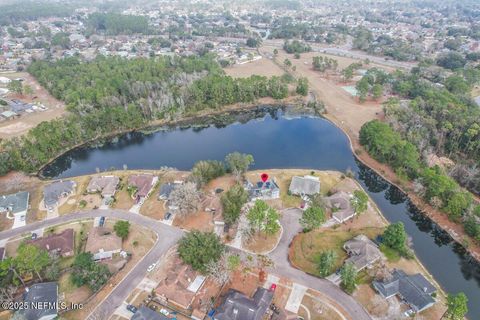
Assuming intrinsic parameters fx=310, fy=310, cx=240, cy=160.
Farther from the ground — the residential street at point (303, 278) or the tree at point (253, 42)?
the tree at point (253, 42)

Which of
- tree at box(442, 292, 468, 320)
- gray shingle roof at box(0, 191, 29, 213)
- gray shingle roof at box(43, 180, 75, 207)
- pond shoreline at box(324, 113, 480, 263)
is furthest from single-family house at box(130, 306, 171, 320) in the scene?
pond shoreline at box(324, 113, 480, 263)

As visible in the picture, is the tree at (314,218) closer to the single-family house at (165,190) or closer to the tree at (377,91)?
the single-family house at (165,190)

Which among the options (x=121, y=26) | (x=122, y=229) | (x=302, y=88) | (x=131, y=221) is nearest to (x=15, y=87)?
(x=131, y=221)

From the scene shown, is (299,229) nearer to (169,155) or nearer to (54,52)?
(169,155)

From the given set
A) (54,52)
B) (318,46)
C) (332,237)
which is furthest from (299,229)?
(54,52)

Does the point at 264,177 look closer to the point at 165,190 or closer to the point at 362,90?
the point at 165,190

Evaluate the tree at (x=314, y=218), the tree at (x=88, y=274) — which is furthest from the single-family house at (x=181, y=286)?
the tree at (x=314, y=218)

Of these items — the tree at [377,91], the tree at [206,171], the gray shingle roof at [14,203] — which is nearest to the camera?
the gray shingle roof at [14,203]

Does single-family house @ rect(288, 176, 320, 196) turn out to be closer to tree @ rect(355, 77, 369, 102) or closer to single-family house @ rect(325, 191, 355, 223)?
single-family house @ rect(325, 191, 355, 223)
